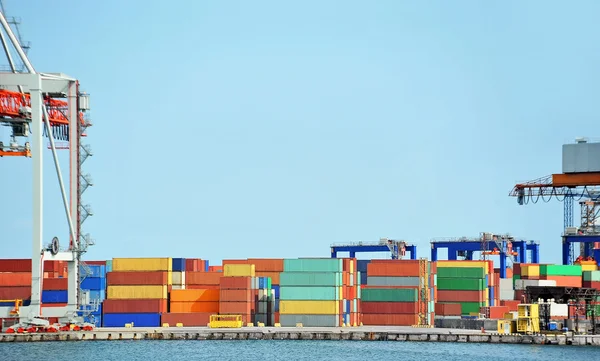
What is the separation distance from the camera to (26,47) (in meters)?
82.4

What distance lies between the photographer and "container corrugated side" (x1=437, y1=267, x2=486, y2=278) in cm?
10112

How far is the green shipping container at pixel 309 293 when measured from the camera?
297 ft

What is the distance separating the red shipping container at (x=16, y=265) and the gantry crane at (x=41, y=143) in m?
8.72

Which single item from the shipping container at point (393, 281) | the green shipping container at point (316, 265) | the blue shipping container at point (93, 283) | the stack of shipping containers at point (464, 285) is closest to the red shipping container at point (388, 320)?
the shipping container at point (393, 281)

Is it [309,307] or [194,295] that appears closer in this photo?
[309,307]

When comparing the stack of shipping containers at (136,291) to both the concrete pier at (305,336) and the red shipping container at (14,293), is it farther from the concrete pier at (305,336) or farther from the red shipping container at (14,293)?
the red shipping container at (14,293)

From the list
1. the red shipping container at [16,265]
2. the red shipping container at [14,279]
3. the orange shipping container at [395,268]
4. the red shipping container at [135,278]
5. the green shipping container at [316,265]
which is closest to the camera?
the red shipping container at [14,279]

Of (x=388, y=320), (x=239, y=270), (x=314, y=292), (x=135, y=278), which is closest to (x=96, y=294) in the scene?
(x=135, y=278)

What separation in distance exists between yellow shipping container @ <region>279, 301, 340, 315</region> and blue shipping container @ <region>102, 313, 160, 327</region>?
9.70 metres

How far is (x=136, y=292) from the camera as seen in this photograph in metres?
92.9

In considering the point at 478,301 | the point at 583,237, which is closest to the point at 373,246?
the point at 583,237

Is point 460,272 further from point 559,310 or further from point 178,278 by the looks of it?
point 178,278

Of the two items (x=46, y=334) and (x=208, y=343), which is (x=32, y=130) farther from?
(x=208, y=343)

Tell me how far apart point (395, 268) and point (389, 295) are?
2146mm
